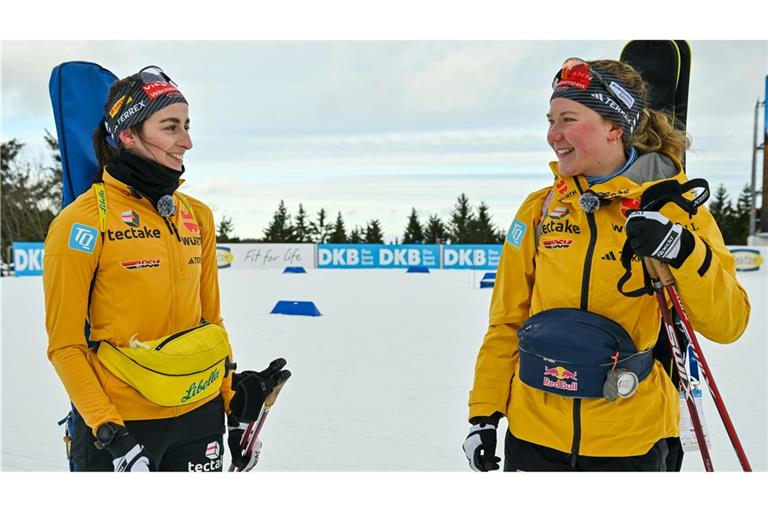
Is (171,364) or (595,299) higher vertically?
(595,299)

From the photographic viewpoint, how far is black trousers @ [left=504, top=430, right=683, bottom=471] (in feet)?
6.93

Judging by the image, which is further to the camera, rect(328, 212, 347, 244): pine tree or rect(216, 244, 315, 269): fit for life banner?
rect(328, 212, 347, 244): pine tree

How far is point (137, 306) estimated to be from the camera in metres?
2.25

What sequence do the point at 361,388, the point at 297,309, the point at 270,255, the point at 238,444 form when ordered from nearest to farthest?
the point at 238,444 → the point at 361,388 → the point at 297,309 → the point at 270,255

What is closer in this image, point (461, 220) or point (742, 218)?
point (742, 218)

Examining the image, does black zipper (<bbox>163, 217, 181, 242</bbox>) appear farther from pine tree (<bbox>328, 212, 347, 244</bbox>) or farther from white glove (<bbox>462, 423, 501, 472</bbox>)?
pine tree (<bbox>328, 212, 347, 244</bbox>)

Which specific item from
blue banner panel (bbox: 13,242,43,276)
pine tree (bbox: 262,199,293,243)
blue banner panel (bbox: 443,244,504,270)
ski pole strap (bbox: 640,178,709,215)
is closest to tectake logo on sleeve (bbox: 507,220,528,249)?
ski pole strap (bbox: 640,178,709,215)

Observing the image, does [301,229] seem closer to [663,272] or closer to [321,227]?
[321,227]

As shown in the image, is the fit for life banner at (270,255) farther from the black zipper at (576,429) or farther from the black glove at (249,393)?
the black zipper at (576,429)

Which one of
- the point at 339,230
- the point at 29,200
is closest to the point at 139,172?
the point at 29,200

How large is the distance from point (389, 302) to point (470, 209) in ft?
143

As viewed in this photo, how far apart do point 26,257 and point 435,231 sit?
3409 centimetres

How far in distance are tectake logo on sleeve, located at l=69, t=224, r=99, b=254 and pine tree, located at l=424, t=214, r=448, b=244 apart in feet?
163

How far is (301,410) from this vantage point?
5246mm
